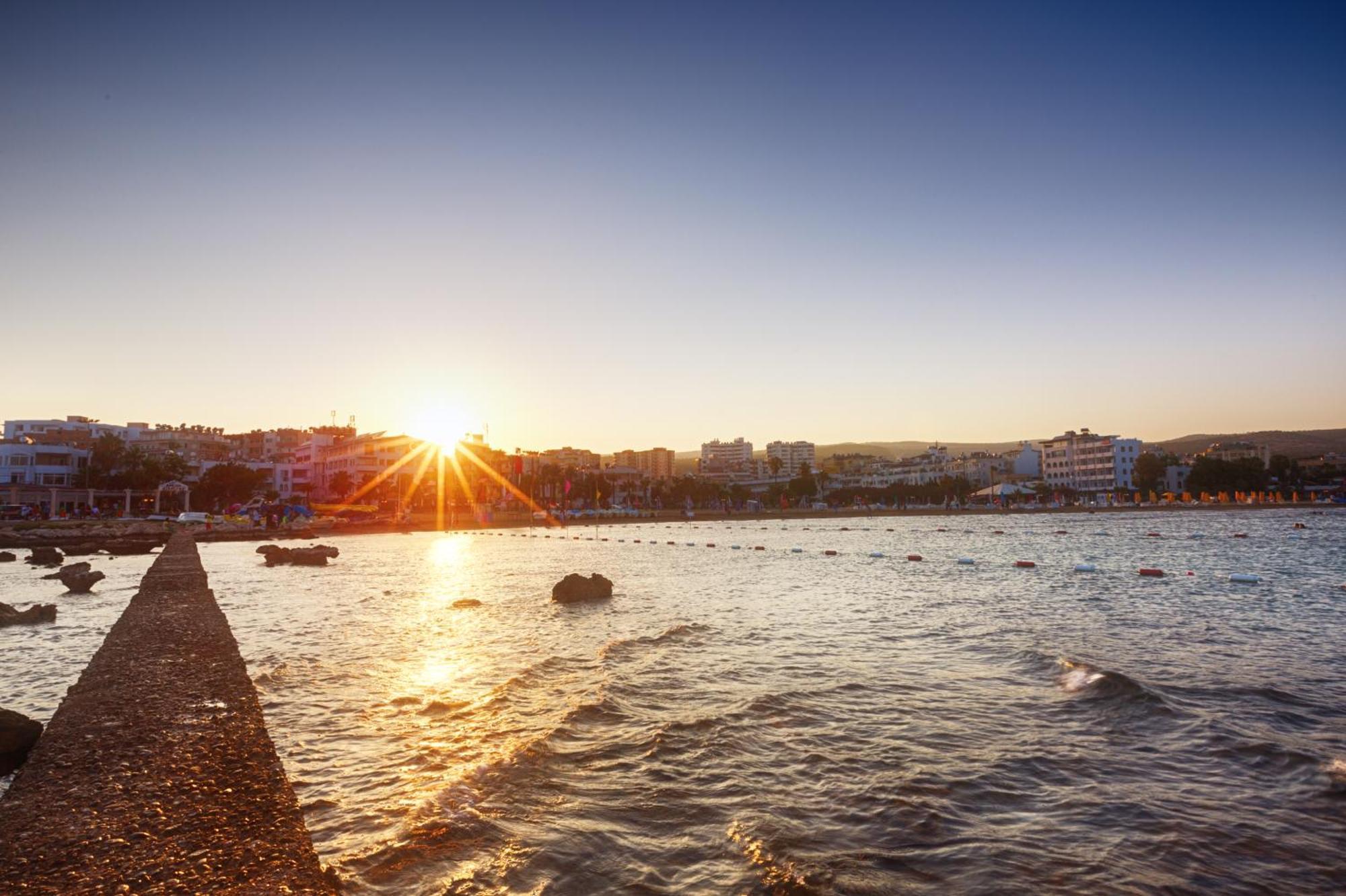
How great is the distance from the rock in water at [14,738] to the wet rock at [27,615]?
14.3 m

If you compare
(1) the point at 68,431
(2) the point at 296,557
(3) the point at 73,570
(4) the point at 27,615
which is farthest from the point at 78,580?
(1) the point at 68,431

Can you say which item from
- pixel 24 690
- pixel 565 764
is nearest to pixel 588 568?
pixel 24 690

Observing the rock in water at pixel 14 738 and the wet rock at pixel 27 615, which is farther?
the wet rock at pixel 27 615

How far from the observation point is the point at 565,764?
28.7 ft

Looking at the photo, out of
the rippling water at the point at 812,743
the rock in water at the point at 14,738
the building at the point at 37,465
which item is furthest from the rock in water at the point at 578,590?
the building at the point at 37,465

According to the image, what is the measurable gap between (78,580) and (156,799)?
26703 millimetres

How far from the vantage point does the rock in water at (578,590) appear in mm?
24625

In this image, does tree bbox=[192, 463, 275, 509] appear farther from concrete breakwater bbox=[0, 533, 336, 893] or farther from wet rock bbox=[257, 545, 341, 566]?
concrete breakwater bbox=[0, 533, 336, 893]

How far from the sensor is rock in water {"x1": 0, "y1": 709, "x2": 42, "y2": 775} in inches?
294

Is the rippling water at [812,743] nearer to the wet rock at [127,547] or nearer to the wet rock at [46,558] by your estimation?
the wet rock at [46,558]

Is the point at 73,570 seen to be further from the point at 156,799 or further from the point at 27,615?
the point at 156,799

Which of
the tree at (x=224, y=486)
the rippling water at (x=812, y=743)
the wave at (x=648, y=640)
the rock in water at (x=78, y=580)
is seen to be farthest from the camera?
the tree at (x=224, y=486)

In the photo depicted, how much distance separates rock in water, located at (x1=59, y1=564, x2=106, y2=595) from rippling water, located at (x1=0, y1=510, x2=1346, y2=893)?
6520 millimetres

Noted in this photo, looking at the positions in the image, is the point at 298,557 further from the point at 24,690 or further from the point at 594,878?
the point at 594,878
